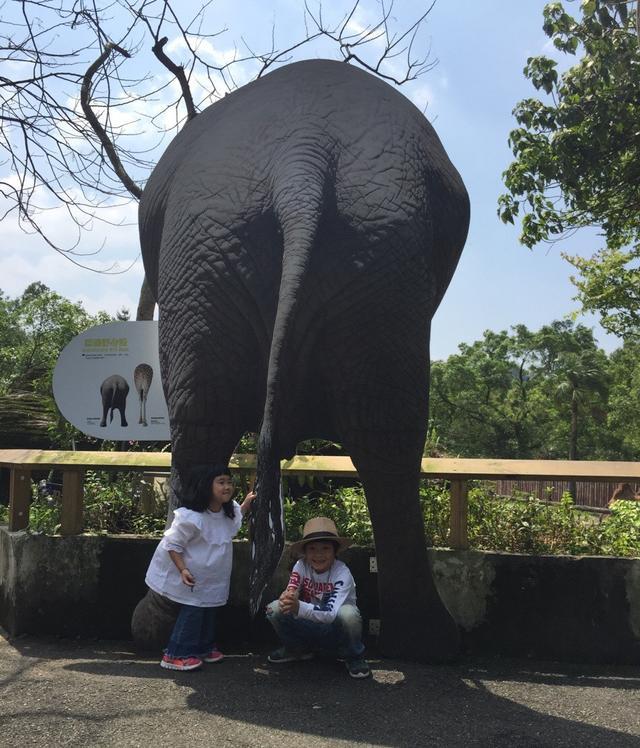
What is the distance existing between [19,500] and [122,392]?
7.36 ft

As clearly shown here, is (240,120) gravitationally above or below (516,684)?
above

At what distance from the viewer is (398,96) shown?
3416mm

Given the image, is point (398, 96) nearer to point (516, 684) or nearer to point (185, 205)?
point (185, 205)

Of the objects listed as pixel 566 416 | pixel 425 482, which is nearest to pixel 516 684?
pixel 425 482

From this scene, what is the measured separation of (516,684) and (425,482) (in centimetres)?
241

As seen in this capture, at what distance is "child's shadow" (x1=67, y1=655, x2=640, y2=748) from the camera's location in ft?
8.52

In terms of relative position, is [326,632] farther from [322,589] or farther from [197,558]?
[197,558]

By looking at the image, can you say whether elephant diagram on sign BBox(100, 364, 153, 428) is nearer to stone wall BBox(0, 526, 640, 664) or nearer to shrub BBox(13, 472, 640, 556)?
shrub BBox(13, 472, 640, 556)

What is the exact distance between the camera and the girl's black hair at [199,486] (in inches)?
124

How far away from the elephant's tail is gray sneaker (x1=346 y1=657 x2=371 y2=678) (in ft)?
2.79

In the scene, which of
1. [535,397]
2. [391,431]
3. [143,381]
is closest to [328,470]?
[391,431]

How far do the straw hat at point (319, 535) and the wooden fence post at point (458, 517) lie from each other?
2.40ft

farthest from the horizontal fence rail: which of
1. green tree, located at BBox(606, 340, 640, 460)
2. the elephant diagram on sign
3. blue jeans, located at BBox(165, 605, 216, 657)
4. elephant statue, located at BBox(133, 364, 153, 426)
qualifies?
green tree, located at BBox(606, 340, 640, 460)

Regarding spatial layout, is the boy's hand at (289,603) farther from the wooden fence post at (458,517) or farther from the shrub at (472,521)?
the wooden fence post at (458,517)
